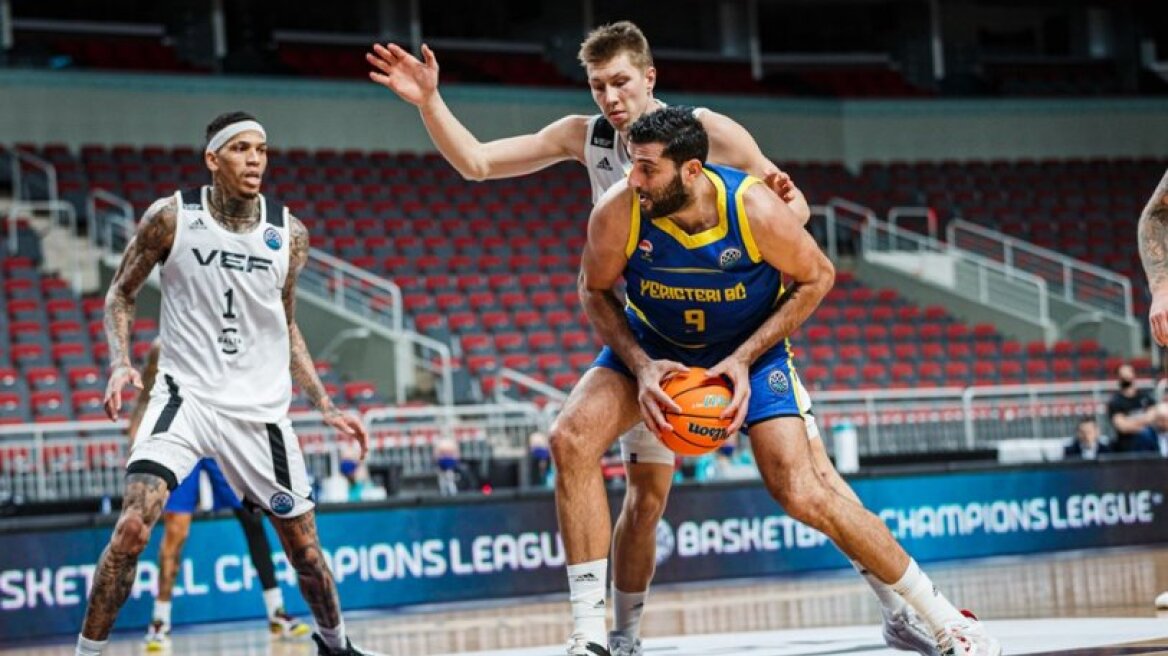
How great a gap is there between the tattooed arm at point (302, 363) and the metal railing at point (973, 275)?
1983 centimetres

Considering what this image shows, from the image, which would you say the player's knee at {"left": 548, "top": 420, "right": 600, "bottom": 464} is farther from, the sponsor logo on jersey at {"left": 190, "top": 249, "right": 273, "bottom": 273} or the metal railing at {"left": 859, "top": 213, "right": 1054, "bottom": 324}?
the metal railing at {"left": 859, "top": 213, "right": 1054, "bottom": 324}

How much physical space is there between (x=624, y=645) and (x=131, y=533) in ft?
6.36

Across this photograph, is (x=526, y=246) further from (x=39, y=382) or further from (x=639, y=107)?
(x=639, y=107)

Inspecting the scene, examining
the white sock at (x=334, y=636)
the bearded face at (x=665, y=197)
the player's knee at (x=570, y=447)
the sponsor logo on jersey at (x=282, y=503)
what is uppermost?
the bearded face at (x=665, y=197)

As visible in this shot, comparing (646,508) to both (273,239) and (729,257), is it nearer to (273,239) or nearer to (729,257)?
(729,257)

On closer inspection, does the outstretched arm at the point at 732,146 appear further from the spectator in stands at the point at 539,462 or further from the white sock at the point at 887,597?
the spectator in stands at the point at 539,462

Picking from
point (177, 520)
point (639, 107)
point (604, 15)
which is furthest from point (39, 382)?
point (604, 15)

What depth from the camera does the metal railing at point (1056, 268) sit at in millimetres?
26875

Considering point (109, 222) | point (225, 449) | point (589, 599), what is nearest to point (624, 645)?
point (589, 599)

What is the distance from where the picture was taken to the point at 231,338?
7.30 m

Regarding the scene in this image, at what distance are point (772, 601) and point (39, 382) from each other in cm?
992

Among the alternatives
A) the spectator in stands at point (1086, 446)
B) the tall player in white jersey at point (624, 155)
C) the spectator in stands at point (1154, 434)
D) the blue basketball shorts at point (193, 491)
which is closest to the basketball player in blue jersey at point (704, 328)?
the tall player in white jersey at point (624, 155)

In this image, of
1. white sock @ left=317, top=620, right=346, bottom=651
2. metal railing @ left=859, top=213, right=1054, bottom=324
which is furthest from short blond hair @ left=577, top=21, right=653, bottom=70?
metal railing @ left=859, top=213, right=1054, bottom=324

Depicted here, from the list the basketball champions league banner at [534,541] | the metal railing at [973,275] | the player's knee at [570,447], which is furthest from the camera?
the metal railing at [973,275]
